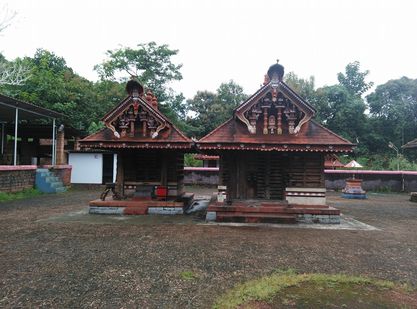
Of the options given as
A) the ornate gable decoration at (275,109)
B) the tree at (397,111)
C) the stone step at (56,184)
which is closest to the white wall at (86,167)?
the stone step at (56,184)

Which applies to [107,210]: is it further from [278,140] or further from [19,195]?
[19,195]

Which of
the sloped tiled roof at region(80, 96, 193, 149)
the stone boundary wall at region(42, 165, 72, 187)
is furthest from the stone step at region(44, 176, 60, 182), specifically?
the sloped tiled roof at region(80, 96, 193, 149)

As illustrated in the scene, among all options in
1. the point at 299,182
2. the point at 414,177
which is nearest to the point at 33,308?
the point at 299,182

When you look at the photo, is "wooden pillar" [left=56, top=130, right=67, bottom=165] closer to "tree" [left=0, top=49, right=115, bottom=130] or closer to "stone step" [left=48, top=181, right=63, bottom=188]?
"stone step" [left=48, top=181, right=63, bottom=188]

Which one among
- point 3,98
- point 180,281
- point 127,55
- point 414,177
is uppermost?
point 127,55

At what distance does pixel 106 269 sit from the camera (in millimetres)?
5988

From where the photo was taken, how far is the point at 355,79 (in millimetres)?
45969

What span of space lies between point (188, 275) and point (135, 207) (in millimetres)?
7342

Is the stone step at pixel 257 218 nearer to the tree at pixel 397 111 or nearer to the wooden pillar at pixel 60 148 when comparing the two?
the wooden pillar at pixel 60 148

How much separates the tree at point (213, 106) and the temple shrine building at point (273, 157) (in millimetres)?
25819

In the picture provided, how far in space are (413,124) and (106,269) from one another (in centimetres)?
4426

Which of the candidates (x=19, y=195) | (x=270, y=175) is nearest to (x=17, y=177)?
(x=19, y=195)

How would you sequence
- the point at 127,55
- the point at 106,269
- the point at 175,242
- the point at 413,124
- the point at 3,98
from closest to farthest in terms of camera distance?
1. the point at 106,269
2. the point at 175,242
3. the point at 3,98
4. the point at 127,55
5. the point at 413,124

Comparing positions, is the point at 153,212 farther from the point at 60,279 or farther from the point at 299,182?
the point at 60,279
